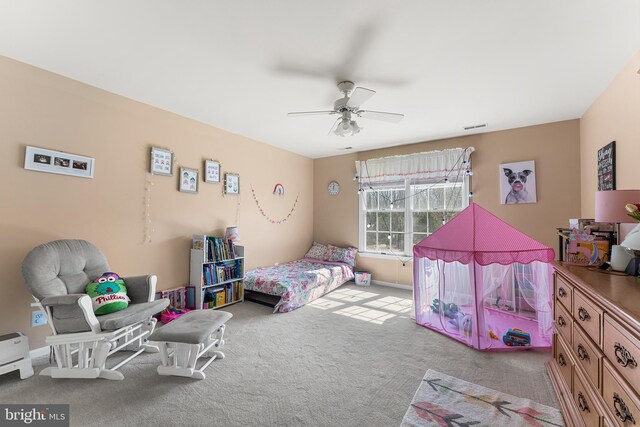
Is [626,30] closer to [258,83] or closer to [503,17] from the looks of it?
[503,17]

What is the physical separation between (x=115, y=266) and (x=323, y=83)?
293 centimetres

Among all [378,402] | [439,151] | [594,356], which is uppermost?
[439,151]

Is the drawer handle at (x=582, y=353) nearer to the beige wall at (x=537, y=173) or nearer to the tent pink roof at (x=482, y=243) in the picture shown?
the tent pink roof at (x=482, y=243)

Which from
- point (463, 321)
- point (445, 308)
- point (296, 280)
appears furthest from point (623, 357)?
point (296, 280)

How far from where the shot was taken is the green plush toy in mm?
2230

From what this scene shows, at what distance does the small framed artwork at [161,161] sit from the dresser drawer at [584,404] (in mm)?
4089

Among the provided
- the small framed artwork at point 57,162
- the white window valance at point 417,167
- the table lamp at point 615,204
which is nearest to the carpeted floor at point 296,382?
the table lamp at point 615,204

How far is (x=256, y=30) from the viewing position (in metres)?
1.90

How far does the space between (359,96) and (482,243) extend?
1874 millimetres

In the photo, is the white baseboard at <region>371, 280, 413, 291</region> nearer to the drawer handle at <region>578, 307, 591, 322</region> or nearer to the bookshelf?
the bookshelf

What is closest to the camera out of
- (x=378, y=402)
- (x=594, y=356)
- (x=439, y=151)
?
(x=594, y=356)

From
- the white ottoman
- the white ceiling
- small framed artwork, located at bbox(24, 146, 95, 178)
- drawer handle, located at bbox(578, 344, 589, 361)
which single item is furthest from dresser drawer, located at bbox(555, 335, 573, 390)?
small framed artwork, located at bbox(24, 146, 95, 178)

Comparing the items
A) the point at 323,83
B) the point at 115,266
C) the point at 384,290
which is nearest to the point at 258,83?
the point at 323,83

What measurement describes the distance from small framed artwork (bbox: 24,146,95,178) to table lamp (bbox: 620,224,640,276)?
4.23 metres
